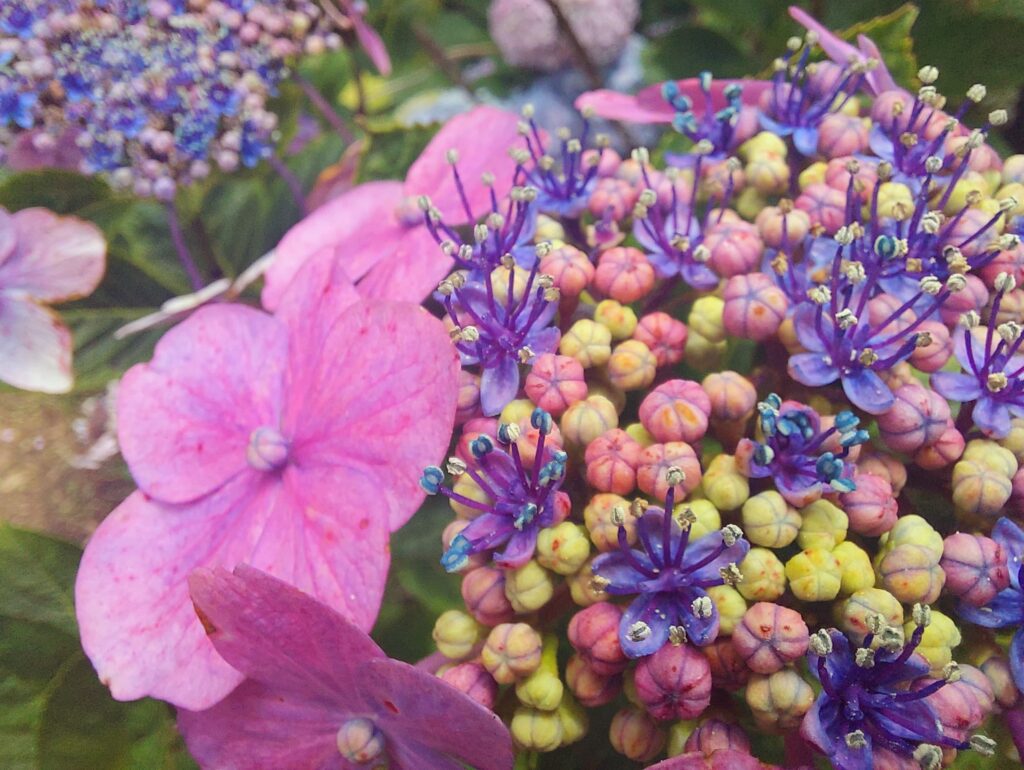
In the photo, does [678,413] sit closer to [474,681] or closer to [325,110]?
[474,681]

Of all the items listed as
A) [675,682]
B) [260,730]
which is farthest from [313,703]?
[675,682]

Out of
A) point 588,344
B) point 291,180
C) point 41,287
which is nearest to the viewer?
point 588,344

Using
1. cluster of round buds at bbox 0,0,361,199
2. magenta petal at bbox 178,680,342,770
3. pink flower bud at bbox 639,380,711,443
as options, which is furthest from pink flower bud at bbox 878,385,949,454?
cluster of round buds at bbox 0,0,361,199

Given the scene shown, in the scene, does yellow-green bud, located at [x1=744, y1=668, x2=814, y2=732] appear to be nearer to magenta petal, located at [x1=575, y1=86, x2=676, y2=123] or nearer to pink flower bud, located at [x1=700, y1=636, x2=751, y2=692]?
pink flower bud, located at [x1=700, y1=636, x2=751, y2=692]

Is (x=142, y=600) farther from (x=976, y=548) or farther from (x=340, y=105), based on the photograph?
(x=340, y=105)

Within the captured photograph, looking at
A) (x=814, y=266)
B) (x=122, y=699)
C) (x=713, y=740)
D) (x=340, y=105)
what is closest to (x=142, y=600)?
(x=122, y=699)
